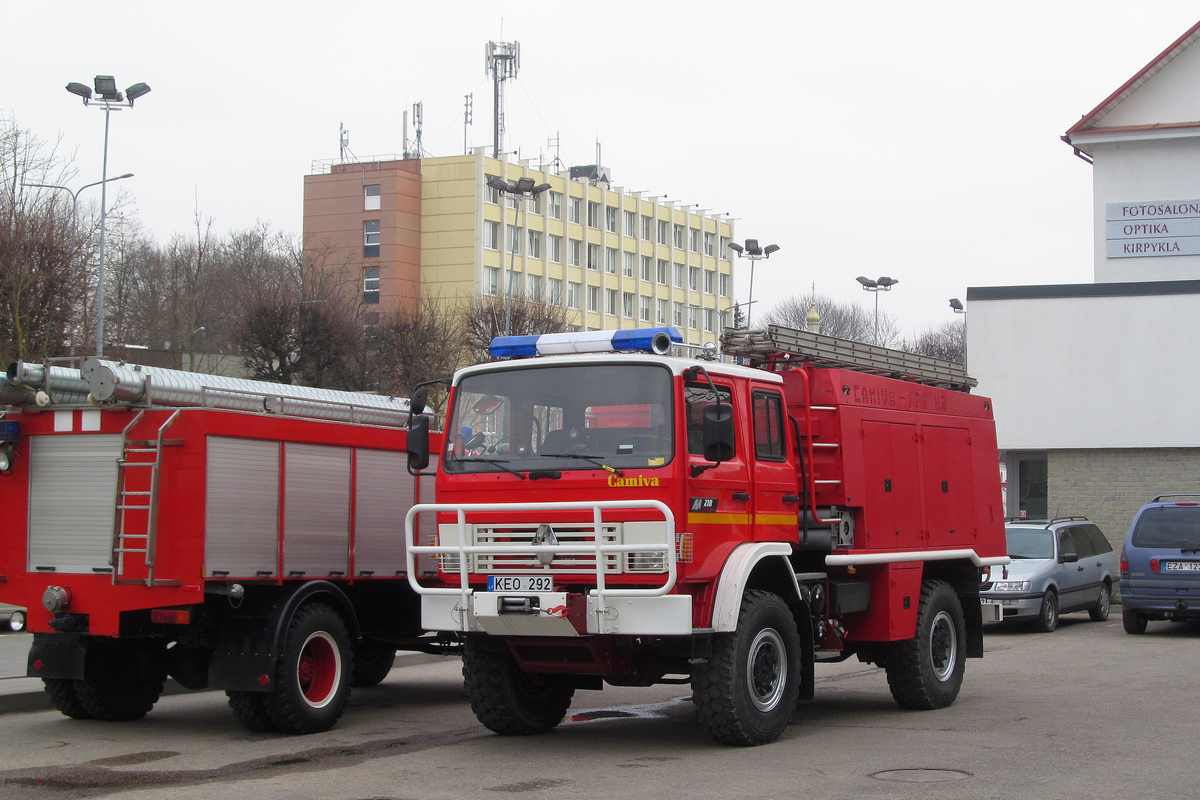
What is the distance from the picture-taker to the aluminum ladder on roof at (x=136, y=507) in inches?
382

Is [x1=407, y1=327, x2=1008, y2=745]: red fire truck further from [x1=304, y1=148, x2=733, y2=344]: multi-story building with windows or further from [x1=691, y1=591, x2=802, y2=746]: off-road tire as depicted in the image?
[x1=304, y1=148, x2=733, y2=344]: multi-story building with windows

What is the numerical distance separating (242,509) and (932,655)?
6089 mm

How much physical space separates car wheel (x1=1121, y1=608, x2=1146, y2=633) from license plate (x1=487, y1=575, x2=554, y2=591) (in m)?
12.6

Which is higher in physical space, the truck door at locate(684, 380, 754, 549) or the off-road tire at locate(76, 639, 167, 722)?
the truck door at locate(684, 380, 754, 549)

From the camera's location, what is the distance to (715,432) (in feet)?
28.8

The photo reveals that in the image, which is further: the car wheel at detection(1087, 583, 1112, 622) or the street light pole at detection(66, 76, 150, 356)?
the street light pole at detection(66, 76, 150, 356)

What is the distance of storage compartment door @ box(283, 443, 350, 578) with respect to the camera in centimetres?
1063

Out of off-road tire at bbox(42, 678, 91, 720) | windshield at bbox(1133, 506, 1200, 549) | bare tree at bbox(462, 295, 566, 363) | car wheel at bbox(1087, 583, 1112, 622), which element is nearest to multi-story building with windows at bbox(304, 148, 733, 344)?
bare tree at bbox(462, 295, 566, 363)

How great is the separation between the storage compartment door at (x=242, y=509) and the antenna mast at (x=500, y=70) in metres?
72.7

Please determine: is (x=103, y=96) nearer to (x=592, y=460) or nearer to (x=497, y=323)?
(x=497, y=323)

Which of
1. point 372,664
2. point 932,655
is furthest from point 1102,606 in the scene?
point 372,664

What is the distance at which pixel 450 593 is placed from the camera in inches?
363

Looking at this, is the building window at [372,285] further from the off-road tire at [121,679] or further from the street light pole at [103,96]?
the off-road tire at [121,679]

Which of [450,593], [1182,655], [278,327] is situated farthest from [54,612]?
[278,327]
